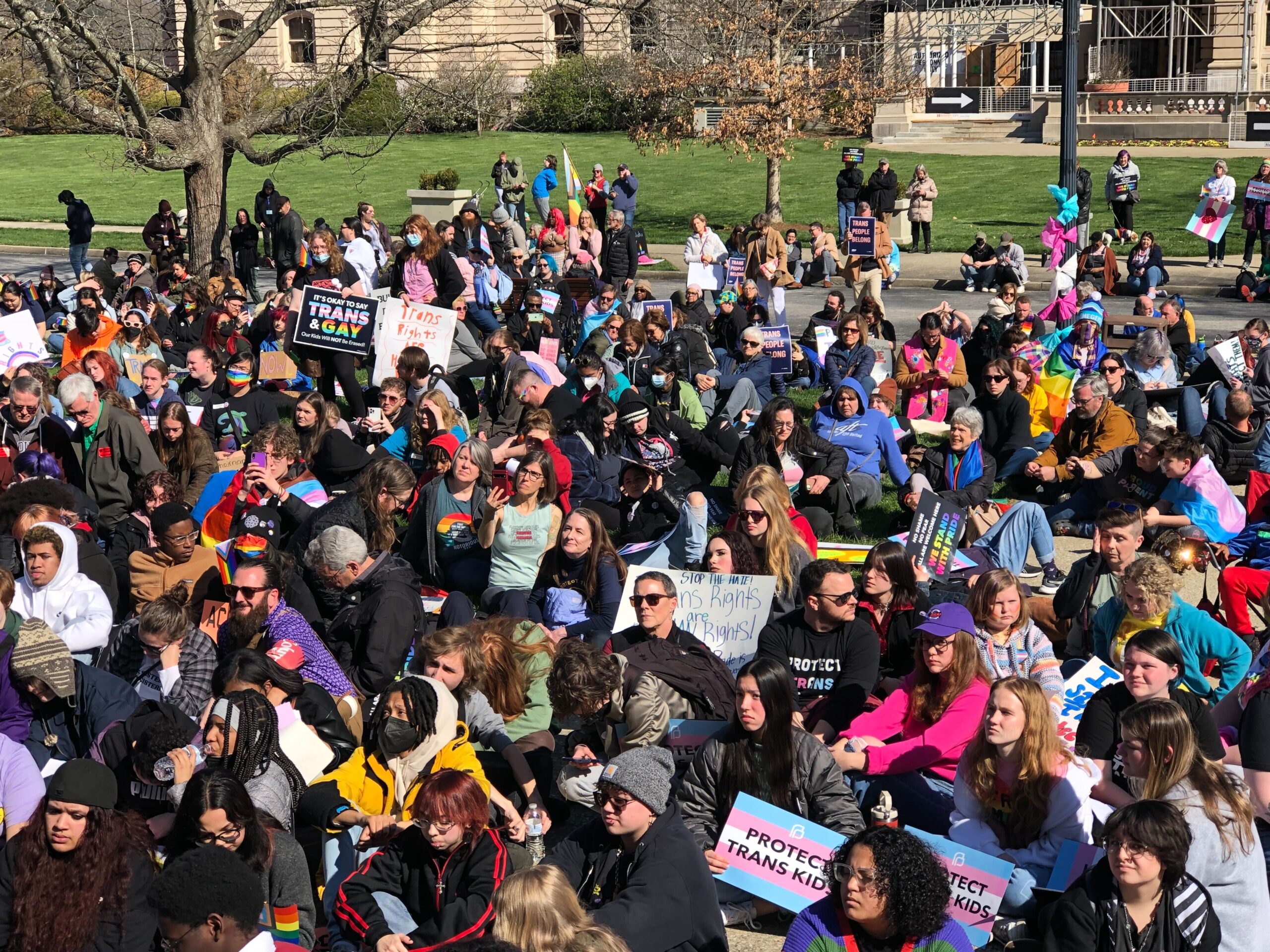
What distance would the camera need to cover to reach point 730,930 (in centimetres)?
632

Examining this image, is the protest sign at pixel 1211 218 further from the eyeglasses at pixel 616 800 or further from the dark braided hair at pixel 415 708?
the eyeglasses at pixel 616 800

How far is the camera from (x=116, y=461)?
35.6 feet

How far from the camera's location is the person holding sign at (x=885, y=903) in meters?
4.83

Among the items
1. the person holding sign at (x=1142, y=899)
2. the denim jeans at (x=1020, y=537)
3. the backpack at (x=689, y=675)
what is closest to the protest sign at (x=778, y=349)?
the denim jeans at (x=1020, y=537)

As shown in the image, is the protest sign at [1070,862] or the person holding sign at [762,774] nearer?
the protest sign at [1070,862]

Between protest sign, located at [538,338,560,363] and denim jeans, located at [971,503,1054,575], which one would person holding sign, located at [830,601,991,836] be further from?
protest sign, located at [538,338,560,363]

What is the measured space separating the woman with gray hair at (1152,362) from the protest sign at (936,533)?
4.52m

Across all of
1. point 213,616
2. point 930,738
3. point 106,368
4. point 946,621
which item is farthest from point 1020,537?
point 106,368

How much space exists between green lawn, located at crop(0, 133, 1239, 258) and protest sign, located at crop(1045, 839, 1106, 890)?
2138 cm

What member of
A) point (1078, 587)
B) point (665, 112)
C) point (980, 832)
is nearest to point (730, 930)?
point (980, 832)

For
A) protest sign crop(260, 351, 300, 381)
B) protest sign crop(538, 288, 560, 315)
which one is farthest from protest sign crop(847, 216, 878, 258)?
protest sign crop(260, 351, 300, 381)

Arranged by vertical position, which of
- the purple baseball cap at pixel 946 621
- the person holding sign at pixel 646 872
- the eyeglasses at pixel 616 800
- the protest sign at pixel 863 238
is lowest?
the person holding sign at pixel 646 872

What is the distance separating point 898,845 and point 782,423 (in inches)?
230

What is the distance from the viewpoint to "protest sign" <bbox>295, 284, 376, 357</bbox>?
1403 centimetres
